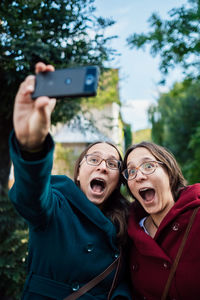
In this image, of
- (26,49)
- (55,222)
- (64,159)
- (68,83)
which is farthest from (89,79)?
(64,159)

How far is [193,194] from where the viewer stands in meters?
2.13

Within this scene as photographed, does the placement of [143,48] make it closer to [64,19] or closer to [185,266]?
[64,19]

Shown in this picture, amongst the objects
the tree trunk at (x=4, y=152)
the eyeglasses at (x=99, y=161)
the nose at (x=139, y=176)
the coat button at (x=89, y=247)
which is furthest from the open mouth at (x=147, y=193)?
the tree trunk at (x=4, y=152)

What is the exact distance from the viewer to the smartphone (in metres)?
1.26

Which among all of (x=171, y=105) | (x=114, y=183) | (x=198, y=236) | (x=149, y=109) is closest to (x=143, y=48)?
(x=114, y=183)

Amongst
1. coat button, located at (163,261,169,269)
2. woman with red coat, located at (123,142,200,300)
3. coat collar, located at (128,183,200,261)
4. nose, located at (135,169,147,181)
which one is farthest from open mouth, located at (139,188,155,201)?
coat button, located at (163,261,169,269)

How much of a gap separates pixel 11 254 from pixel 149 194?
9.81ft

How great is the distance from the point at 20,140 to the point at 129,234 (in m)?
1.36

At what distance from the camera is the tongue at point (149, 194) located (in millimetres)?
2355

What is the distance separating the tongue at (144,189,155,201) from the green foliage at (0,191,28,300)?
2795mm

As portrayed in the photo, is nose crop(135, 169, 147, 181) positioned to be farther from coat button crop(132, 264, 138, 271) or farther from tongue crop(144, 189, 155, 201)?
coat button crop(132, 264, 138, 271)

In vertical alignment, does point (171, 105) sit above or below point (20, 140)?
above

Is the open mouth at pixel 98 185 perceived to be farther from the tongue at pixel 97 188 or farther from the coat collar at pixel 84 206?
the coat collar at pixel 84 206

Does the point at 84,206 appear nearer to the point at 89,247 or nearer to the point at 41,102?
the point at 89,247
